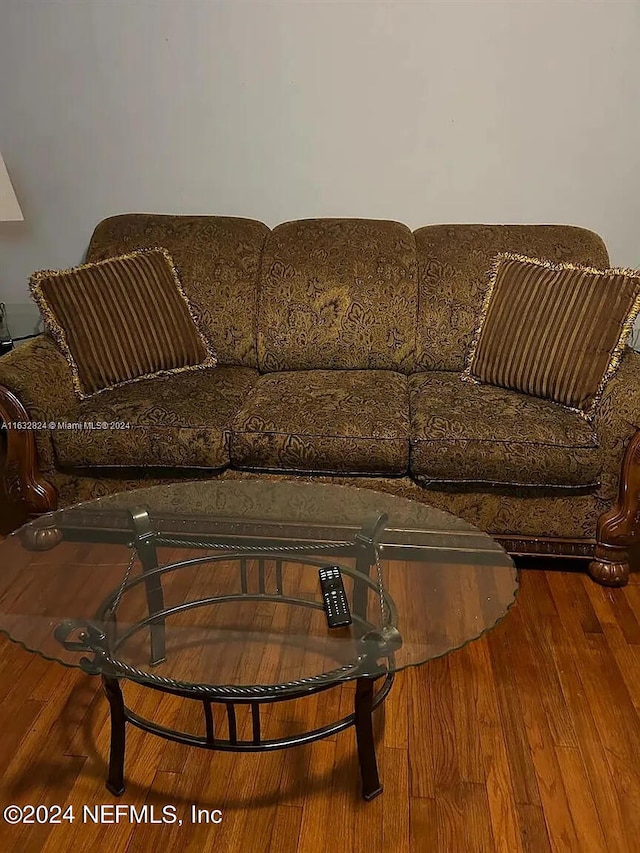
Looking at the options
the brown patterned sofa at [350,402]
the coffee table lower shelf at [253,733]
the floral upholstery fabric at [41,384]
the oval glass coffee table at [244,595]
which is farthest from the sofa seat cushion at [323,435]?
the coffee table lower shelf at [253,733]

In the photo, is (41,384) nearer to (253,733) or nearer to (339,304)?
(339,304)

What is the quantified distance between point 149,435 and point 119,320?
0.46m

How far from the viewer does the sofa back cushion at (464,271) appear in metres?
2.56

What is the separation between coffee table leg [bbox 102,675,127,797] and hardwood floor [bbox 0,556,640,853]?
1.3 inches

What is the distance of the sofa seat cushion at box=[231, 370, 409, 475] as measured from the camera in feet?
7.03

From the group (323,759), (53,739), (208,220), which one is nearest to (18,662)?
(53,739)

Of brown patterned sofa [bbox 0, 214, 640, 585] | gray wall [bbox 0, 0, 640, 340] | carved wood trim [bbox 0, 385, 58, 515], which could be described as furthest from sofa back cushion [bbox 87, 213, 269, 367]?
carved wood trim [bbox 0, 385, 58, 515]

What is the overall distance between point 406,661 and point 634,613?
1057 mm

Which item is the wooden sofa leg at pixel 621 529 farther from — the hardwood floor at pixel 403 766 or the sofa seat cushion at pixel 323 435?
the sofa seat cushion at pixel 323 435

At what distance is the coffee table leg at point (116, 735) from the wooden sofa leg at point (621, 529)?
1417 millimetres

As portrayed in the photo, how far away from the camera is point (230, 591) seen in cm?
164

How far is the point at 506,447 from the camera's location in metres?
2.08

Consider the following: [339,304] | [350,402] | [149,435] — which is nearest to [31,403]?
[149,435]

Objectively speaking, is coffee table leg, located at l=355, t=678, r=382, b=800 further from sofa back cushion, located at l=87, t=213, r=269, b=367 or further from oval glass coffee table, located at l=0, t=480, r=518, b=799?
sofa back cushion, located at l=87, t=213, r=269, b=367
